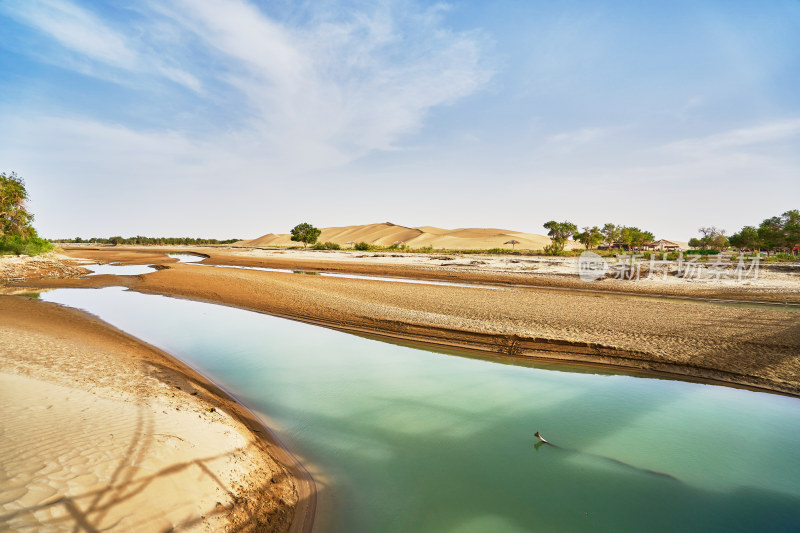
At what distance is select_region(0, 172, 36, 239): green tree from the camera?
27078 mm

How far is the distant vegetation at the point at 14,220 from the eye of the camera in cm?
2719

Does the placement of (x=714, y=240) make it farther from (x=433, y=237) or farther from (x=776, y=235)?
(x=433, y=237)

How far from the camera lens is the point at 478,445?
5.78 m

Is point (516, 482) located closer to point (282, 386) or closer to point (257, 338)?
point (282, 386)

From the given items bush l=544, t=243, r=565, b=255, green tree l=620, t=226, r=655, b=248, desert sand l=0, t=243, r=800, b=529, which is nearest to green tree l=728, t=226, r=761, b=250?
green tree l=620, t=226, r=655, b=248

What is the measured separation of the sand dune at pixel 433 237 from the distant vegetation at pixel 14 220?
199ft

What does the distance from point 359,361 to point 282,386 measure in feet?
7.36

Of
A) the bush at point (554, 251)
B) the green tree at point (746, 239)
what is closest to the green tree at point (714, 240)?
the green tree at point (746, 239)

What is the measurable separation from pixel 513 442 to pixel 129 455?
5474 mm

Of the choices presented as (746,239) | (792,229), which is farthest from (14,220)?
(746,239)

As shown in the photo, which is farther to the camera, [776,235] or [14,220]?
[776,235]

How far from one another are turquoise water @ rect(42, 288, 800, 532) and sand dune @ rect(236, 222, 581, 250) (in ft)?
234

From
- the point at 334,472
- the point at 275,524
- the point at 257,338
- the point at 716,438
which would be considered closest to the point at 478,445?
the point at 334,472

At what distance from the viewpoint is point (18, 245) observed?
2811 centimetres
